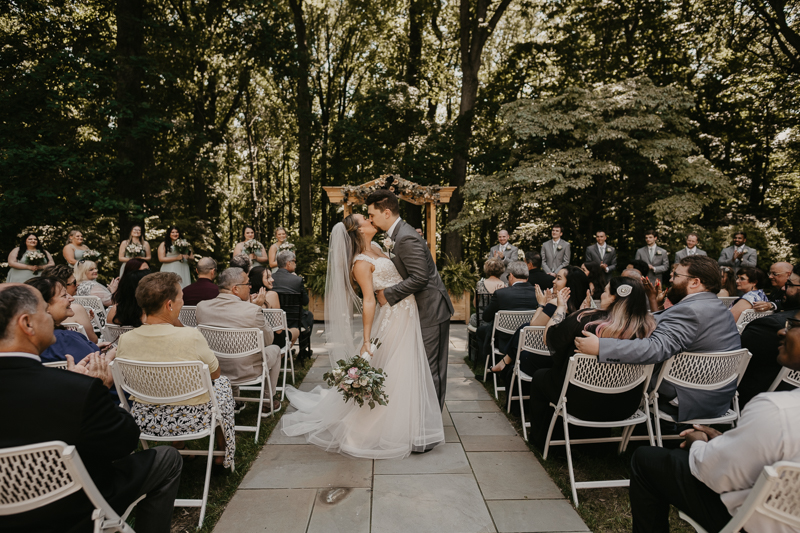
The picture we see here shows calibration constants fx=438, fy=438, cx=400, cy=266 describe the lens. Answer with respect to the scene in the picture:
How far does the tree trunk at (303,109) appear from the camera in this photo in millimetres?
13547

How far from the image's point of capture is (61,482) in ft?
5.42

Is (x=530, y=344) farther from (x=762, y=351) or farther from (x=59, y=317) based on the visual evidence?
(x=59, y=317)

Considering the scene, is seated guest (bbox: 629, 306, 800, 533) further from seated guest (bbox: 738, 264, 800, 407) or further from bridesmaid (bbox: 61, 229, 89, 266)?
bridesmaid (bbox: 61, 229, 89, 266)

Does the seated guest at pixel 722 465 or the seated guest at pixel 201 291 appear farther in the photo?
the seated guest at pixel 201 291

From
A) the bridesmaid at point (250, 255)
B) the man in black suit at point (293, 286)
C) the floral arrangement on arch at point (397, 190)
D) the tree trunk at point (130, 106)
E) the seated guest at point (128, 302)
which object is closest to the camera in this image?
the seated guest at point (128, 302)

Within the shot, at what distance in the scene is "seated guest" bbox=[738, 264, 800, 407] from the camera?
10.3 feet

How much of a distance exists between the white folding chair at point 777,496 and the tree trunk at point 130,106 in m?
11.9

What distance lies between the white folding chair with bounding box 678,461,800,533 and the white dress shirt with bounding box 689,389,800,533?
0.05 meters

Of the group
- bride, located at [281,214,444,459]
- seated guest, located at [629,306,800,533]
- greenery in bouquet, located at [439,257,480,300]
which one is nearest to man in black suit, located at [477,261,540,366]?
bride, located at [281,214,444,459]

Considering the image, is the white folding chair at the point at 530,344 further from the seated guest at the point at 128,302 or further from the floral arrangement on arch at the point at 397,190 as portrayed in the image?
the floral arrangement on arch at the point at 397,190

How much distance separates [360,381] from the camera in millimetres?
3318

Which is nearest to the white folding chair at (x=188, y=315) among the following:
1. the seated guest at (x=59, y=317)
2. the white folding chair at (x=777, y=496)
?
the seated guest at (x=59, y=317)

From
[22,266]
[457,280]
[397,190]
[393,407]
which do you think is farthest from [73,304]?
[397,190]

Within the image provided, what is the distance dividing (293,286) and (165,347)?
2.97m
